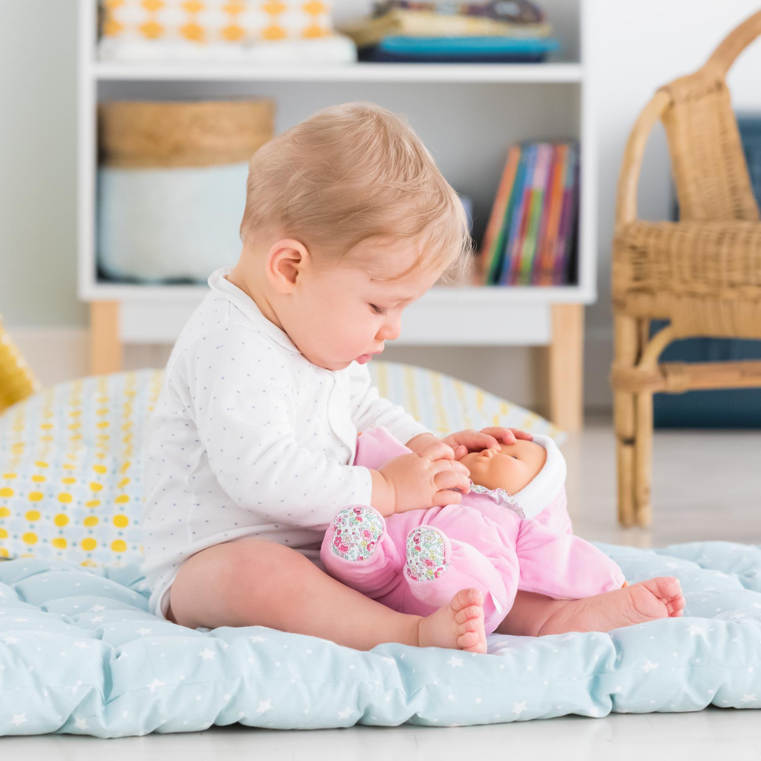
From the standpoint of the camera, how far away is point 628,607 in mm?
892

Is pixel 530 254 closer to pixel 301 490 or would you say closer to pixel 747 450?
pixel 747 450

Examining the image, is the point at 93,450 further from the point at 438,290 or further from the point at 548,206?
the point at 548,206

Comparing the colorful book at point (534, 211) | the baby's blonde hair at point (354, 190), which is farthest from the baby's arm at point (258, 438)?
the colorful book at point (534, 211)

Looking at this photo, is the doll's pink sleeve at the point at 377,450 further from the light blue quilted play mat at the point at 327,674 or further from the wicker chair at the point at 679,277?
the wicker chair at the point at 679,277

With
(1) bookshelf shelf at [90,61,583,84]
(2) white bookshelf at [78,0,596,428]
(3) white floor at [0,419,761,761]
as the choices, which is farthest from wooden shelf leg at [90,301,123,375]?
(3) white floor at [0,419,761,761]

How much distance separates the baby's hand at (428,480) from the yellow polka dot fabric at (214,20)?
1.51m

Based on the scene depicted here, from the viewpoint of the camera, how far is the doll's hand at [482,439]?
3.36 ft

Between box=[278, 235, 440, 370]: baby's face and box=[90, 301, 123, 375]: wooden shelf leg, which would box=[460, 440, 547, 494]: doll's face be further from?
box=[90, 301, 123, 375]: wooden shelf leg

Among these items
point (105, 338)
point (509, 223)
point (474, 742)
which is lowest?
point (474, 742)

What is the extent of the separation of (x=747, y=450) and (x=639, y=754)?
4.88 ft

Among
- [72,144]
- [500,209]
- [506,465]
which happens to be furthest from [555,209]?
[506,465]

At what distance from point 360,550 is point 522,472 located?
0.19 meters

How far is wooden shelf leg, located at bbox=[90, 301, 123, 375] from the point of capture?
2256 millimetres

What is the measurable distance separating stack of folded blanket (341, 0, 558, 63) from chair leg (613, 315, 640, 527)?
87cm
